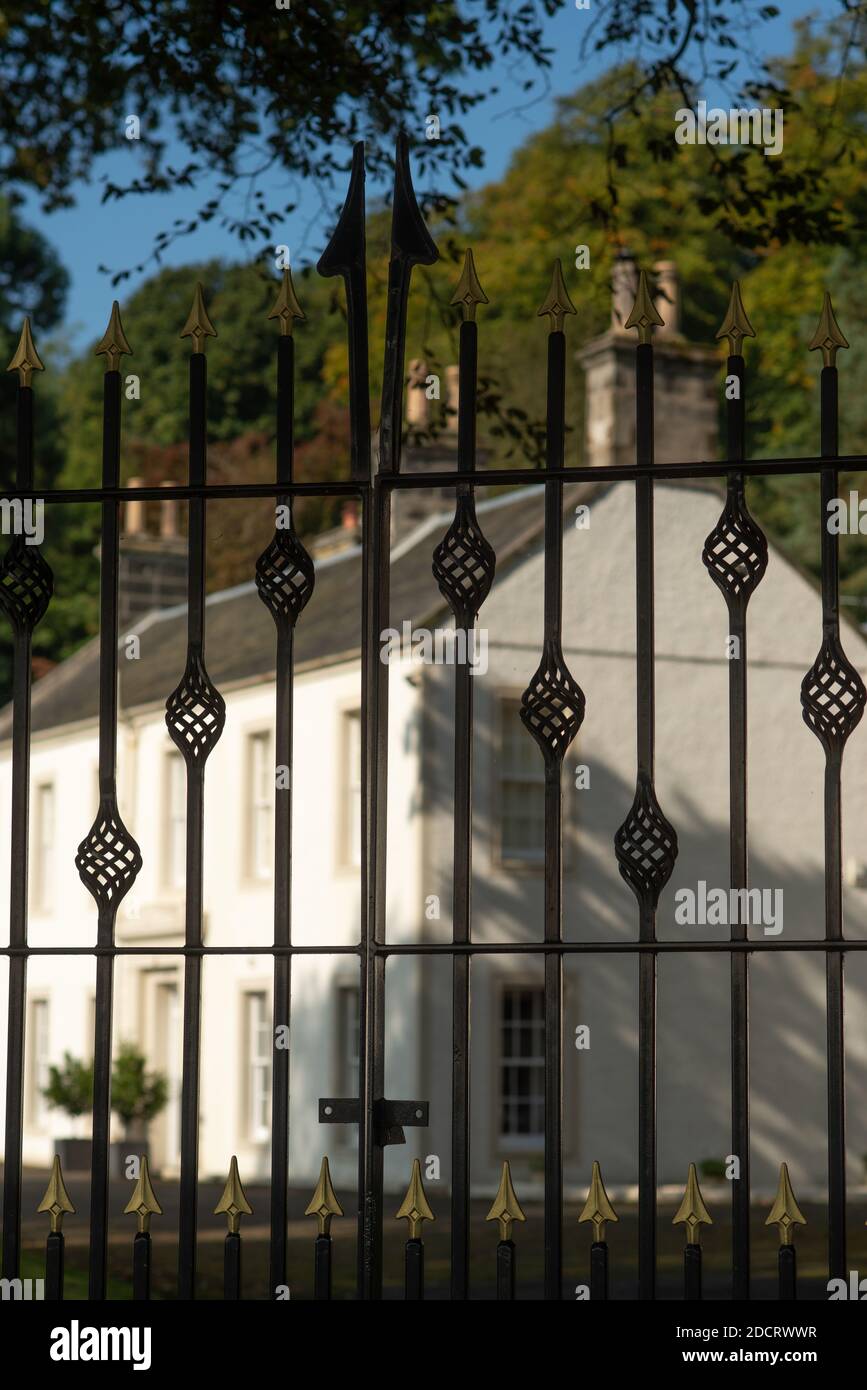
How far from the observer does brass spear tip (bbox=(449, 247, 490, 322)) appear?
13.5 feet

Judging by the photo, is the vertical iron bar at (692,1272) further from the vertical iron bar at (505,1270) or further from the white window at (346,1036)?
the white window at (346,1036)

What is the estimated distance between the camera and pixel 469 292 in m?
4.19

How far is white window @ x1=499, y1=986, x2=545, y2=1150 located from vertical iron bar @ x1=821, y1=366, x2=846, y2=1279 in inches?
712

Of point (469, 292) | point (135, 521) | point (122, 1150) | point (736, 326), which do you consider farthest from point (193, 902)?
point (135, 521)

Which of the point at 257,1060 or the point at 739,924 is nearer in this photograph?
the point at 739,924

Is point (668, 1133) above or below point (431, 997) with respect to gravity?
below

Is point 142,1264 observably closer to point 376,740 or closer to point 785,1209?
point 376,740

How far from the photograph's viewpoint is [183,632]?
2945cm

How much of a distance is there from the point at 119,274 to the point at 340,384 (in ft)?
96.9

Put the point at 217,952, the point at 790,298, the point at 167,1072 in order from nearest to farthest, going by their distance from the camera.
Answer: the point at 217,952 < the point at 167,1072 < the point at 790,298

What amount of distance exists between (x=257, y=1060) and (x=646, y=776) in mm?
20843

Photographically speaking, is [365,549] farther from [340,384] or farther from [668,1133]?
[340,384]

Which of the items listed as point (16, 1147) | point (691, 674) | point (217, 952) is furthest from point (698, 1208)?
point (691, 674)

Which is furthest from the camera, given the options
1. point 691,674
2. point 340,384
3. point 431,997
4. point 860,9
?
point 340,384
